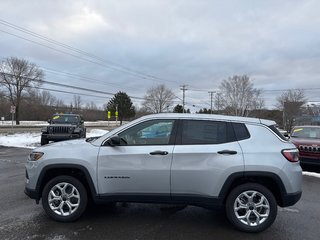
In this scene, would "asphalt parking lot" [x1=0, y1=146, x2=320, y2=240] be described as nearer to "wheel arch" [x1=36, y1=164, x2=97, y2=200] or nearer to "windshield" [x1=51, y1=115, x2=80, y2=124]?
"wheel arch" [x1=36, y1=164, x2=97, y2=200]

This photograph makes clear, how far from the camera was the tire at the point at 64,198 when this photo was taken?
15.8 feet

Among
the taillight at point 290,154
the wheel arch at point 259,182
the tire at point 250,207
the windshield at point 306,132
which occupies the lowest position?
the tire at point 250,207

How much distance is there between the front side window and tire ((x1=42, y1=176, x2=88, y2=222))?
101cm

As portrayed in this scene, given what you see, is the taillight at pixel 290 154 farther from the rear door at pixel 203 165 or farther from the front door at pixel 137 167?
the front door at pixel 137 167

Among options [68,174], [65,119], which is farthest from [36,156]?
[65,119]

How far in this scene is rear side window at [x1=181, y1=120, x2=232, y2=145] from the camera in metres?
4.74

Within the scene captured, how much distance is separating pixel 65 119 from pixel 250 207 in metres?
15.4

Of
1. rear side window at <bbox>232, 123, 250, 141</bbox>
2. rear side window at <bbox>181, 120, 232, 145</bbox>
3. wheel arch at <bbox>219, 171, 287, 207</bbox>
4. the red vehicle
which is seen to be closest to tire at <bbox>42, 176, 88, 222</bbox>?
rear side window at <bbox>181, 120, 232, 145</bbox>

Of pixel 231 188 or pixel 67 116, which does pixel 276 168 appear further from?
pixel 67 116

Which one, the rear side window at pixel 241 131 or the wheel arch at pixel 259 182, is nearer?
the wheel arch at pixel 259 182

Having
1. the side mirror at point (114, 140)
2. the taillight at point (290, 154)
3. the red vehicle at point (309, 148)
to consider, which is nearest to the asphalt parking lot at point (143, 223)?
the taillight at point (290, 154)

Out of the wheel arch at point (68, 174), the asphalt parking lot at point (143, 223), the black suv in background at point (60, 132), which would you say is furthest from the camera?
the black suv in background at point (60, 132)

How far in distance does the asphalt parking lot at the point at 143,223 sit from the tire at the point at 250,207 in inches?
5.6

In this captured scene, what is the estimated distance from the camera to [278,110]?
8100cm
